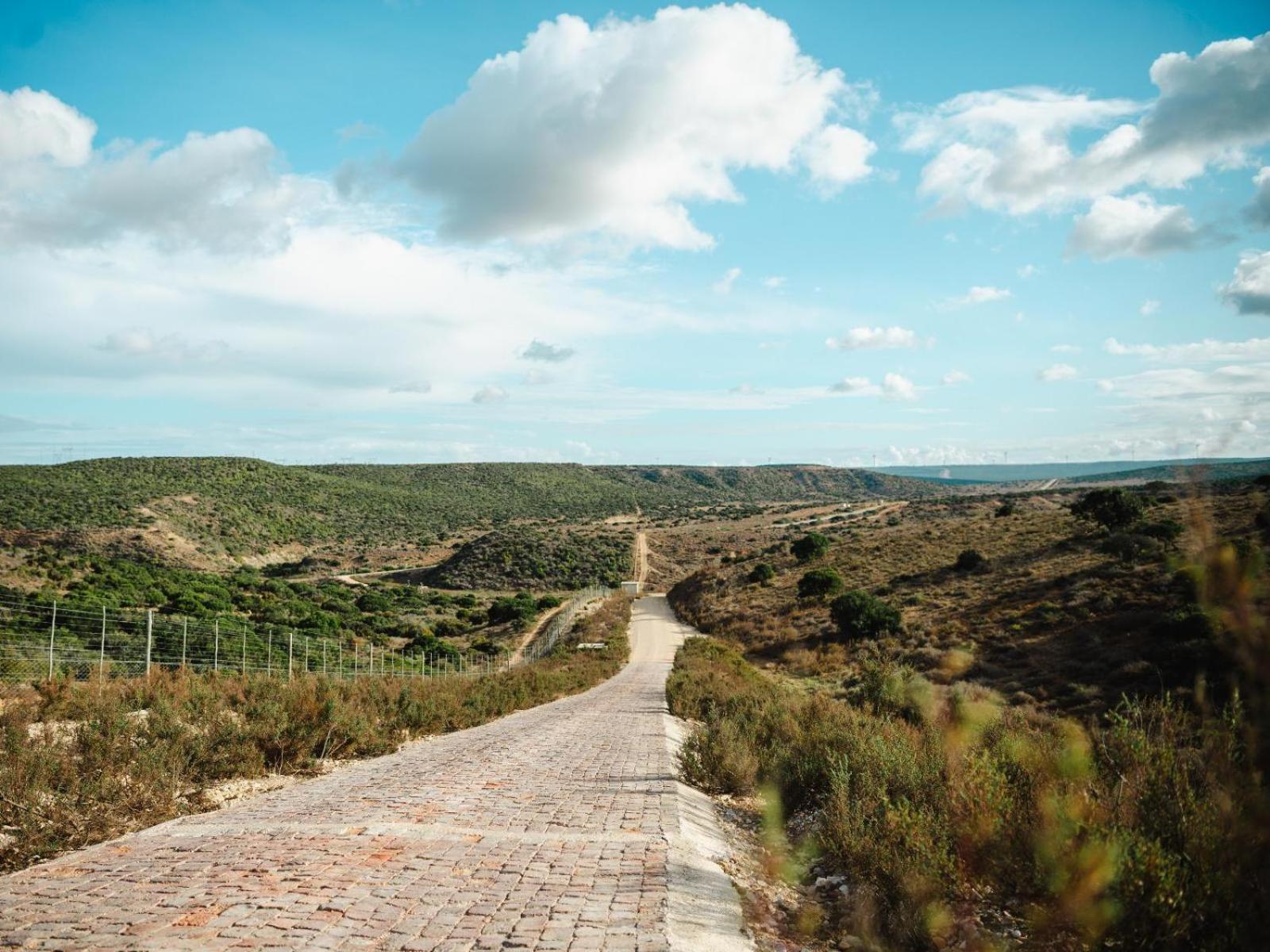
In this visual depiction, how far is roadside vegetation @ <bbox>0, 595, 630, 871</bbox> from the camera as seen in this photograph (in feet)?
22.5

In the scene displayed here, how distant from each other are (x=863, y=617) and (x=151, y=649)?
84.2 ft

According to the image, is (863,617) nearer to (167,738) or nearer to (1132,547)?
(1132,547)

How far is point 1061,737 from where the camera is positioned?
770 centimetres

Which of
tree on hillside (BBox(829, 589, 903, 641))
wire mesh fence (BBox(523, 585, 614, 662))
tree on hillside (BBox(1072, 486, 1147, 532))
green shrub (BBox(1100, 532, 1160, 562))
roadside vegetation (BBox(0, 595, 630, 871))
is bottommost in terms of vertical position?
wire mesh fence (BBox(523, 585, 614, 662))

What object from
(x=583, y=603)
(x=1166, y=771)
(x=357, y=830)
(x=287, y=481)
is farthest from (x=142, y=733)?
(x=287, y=481)

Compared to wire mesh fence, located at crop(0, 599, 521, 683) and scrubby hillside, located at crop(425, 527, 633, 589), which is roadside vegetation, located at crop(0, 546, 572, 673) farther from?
scrubby hillside, located at crop(425, 527, 633, 589)

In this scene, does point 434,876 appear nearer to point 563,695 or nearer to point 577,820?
point 577,820

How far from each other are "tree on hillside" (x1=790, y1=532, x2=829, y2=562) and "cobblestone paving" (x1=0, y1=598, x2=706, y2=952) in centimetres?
4579

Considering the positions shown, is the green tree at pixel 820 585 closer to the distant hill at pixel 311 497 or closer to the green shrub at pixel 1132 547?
the green shrub at pixel 1132 547

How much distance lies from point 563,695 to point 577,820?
605 inches

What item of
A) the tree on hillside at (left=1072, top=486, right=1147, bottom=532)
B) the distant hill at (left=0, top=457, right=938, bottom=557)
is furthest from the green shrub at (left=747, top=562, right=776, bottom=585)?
the distant hill at (left=0, top=457, right=938, bottom=557)

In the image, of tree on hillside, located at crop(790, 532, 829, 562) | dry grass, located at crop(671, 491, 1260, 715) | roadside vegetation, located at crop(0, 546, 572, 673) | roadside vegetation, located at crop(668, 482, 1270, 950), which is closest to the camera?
roadside vegetation, located at crop(668, 482, 1270, 950)

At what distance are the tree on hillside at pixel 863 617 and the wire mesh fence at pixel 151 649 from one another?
16.0 m

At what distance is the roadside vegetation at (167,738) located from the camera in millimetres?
6863
